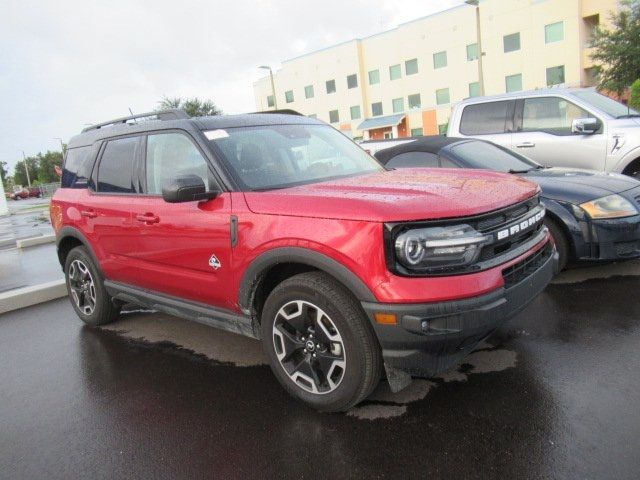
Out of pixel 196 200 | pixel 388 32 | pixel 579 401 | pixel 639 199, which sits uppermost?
pixel 388 32

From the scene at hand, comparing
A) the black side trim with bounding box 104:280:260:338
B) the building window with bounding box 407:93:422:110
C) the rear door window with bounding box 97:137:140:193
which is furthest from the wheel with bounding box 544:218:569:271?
the building window with bounding box 407:93:422:110

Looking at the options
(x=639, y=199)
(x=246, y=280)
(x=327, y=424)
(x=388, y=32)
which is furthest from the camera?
(x=388, y=32)

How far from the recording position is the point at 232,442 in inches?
107

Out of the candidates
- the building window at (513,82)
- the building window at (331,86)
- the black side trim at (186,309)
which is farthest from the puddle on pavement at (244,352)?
the building window at (331,86)

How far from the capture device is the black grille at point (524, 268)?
264 cm

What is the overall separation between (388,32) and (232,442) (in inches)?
1915

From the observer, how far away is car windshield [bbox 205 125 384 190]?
3283 mm

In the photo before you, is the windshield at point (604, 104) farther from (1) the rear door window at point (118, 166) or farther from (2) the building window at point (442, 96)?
(2) the building window at point (442, 96)

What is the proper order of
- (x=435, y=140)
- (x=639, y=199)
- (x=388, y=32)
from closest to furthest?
(x=639, y=199), (x=435, y=140), (x=388, y=32)

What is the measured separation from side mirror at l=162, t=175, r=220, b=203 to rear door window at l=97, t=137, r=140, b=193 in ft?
3.37

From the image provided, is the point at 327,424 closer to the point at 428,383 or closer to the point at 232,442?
the point at 232,442

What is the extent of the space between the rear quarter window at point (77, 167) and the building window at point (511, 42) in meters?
41.0

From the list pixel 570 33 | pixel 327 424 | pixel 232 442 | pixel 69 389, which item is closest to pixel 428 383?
pixel 327 424

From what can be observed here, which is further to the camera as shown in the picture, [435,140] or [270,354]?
[435,140]
